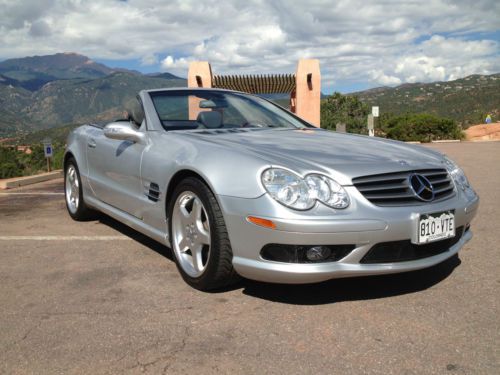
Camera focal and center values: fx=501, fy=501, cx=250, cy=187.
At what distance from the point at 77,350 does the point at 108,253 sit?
71.3 inches

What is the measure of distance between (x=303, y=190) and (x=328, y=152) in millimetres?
523

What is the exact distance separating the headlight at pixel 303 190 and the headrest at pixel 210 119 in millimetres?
1341

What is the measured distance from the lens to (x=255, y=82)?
53.4ft

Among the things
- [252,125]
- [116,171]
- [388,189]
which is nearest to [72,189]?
[116,171]

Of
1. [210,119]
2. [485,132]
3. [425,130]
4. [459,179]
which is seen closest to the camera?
[459,179]

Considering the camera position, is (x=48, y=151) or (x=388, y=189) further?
(x=48, y=151)

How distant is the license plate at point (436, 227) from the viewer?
9.07 feet

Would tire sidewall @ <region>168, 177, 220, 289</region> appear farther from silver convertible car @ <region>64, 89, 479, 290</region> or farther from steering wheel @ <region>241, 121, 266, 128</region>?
steering wheel @ <region>241, 121, 266, 128</region>

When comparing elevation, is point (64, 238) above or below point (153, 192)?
below

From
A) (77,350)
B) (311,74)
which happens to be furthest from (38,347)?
(311,74)

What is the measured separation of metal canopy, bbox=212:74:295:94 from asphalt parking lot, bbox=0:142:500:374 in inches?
501

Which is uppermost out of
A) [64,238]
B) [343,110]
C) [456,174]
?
[343,110]

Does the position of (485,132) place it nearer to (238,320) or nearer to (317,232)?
(317,232)

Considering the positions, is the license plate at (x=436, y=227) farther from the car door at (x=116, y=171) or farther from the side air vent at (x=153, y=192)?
the car door at (x=116, y=171)
